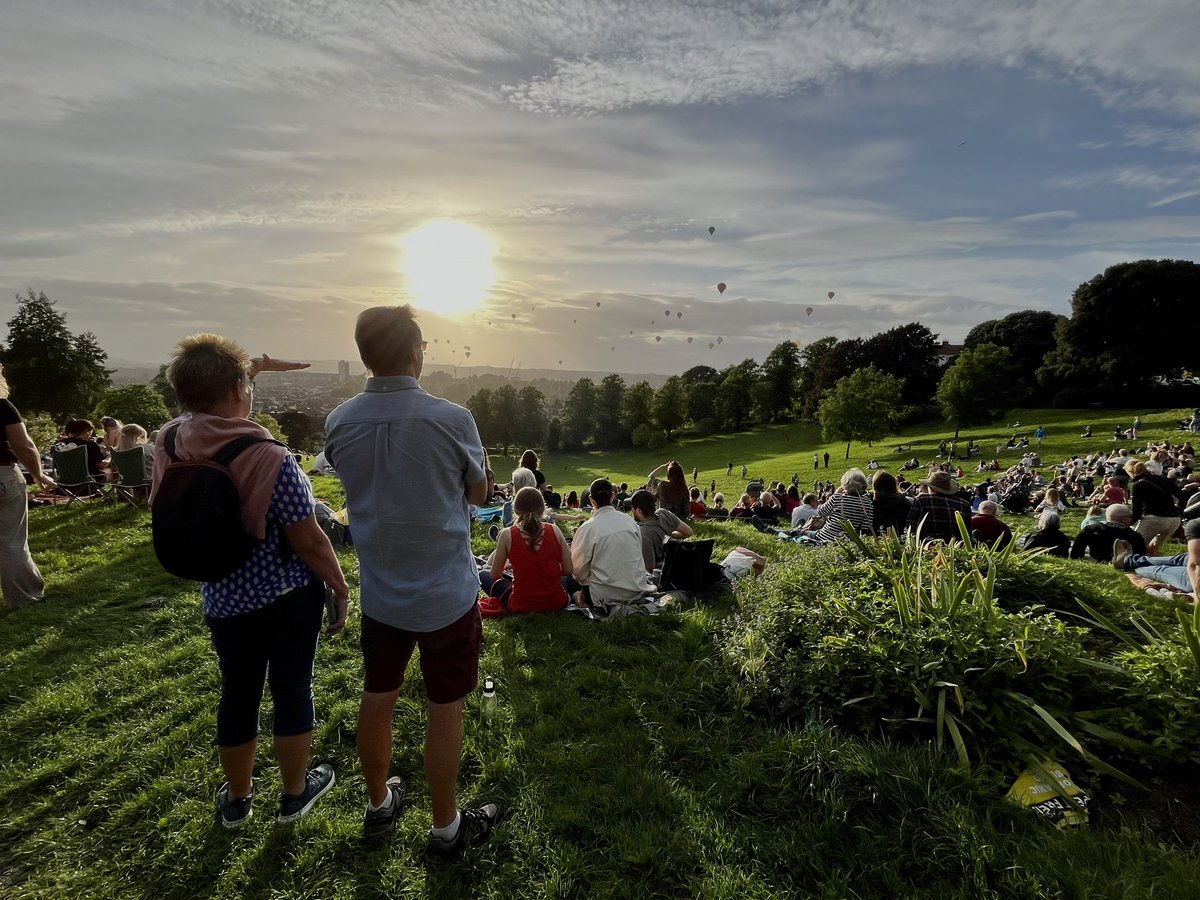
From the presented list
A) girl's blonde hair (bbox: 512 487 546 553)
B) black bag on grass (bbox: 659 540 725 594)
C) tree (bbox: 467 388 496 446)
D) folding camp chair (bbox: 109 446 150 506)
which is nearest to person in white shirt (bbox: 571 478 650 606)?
black bag on grass (bbox: 659 540 725 594)

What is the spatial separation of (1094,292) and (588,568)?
63.6 m

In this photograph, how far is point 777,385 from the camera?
66.6 m

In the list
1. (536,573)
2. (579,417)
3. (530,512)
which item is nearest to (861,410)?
(579,417)

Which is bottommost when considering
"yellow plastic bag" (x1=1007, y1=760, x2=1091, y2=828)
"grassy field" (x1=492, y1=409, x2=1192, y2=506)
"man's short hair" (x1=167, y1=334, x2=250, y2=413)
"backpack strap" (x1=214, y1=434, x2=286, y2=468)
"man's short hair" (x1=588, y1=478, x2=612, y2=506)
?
"grassy field" (x1=492, y1=409, x2=1192, y2=506)

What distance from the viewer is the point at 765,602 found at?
14.8ft

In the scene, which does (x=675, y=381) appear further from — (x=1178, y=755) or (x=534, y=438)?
(x=1178, y=755)

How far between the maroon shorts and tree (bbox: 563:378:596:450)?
67.2 meters

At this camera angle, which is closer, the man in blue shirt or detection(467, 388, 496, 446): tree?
the man in blue shirt

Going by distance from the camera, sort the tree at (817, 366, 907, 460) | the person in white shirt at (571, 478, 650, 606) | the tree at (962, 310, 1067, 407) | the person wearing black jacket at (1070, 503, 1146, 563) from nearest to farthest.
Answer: the person in white shirt at (571, 478, 650, 606)
the person wearing black jacket at (1070, 503, 1146, 563)
the tree at (817, 366, 907, 460)
the tree at (962, 310, 1067, 407)

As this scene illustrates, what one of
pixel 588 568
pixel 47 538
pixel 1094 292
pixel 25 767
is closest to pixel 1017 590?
pixel 588 568

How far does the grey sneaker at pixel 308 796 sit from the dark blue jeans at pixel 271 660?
0.42m

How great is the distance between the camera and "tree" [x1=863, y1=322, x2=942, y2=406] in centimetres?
5825

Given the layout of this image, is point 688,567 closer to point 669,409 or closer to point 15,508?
point 15,508

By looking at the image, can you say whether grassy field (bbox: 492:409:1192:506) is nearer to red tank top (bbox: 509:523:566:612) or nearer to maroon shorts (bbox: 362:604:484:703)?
red tank top (bbox: 509:523:566:612)
